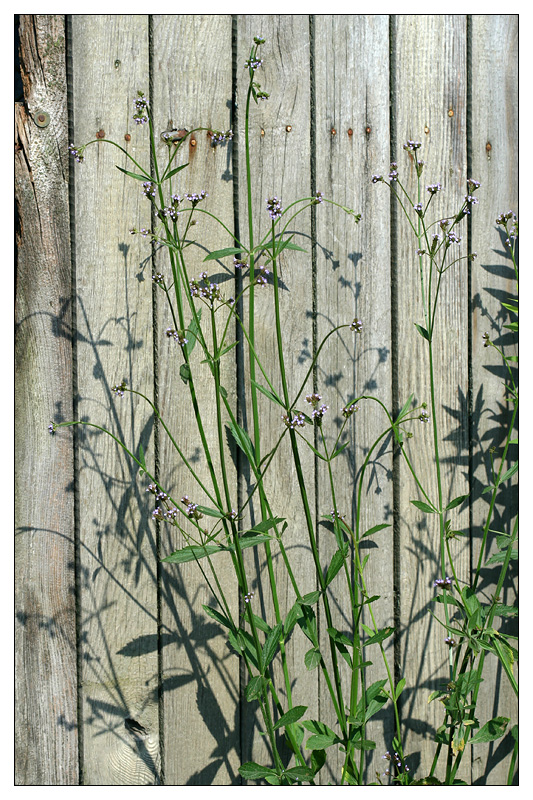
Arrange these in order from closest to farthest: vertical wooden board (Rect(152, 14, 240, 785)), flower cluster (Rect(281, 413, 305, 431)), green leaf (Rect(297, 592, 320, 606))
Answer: flower cluster (Rect(281, 413, 305, 431)) < green leaf (Rect(297, 592, 320, 606)) < vertical wooden board (Rect(152, 14, 240, 785))

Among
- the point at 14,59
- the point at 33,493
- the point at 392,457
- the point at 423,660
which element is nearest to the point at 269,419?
the point at 392,457

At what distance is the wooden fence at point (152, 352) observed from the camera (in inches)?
66.2

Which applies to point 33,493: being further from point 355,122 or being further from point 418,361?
point 355,122

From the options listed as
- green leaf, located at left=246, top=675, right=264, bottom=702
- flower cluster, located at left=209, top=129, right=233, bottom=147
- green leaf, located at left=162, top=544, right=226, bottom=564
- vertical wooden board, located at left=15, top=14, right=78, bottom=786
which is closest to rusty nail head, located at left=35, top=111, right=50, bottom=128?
vertical wooden board, located at left=15, top=14, right=78, bottom=786

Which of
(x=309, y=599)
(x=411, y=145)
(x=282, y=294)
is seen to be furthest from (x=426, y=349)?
(x=309, y=599)

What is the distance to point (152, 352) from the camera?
1.70 meters

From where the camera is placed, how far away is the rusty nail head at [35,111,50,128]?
1673 millimetres

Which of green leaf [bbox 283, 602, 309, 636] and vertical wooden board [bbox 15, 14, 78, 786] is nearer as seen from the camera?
green leaf [bbox 283, 602, 309, 636]

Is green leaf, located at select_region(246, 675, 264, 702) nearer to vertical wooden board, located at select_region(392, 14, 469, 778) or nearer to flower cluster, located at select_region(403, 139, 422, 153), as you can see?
vertical wooden board, located at select_region(392, 14, 469, 778)

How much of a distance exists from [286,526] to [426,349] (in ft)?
2.10

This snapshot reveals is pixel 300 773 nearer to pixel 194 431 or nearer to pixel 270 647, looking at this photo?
pixel 270 647

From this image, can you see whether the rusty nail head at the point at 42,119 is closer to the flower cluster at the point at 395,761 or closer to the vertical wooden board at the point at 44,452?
the vertical wooden board at the point at 44,452

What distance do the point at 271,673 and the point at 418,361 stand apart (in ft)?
3.08

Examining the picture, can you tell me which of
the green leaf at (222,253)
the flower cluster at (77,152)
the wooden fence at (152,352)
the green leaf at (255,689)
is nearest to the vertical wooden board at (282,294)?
the wooden fence at (152,352)
